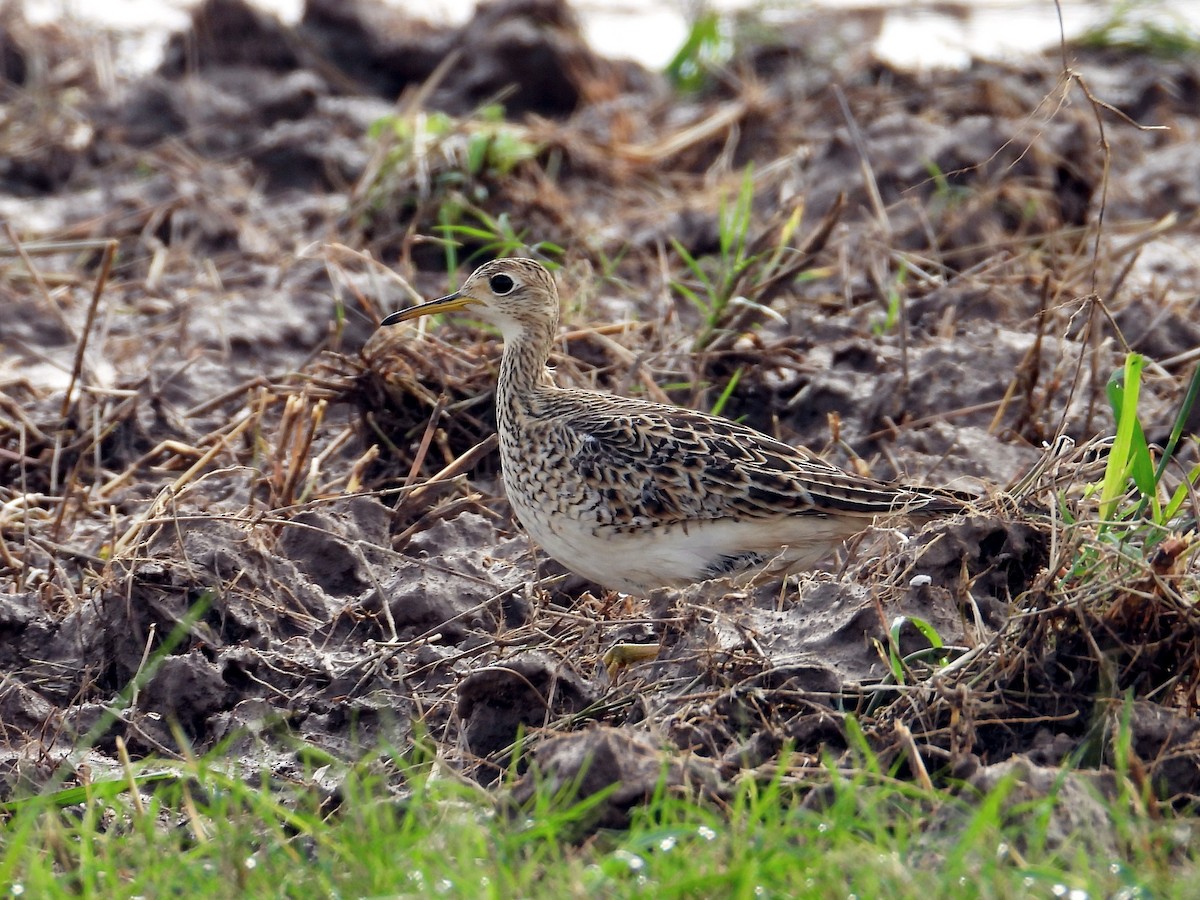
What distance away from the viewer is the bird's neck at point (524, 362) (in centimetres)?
607

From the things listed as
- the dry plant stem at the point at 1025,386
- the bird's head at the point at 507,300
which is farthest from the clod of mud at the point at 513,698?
the dry plant stem at the point at 1025,386

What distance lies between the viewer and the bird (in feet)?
17.6

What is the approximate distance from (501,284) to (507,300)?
7cm

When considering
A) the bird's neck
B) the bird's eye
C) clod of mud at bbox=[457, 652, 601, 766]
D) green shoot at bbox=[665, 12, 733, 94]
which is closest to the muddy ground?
clod of mud at bbox=[457, 652, 601, 766]

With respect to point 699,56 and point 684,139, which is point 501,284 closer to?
point 684,139

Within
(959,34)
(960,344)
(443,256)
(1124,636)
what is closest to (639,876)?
(1124,636)

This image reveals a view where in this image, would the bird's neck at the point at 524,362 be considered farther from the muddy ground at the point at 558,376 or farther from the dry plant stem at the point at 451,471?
the muddy ground at the point at 558,376

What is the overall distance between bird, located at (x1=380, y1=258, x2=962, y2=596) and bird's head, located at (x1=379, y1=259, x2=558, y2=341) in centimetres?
68

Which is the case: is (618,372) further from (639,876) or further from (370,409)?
(639,876)

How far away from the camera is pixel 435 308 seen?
20.7 feet

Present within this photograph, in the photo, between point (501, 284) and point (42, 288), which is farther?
point (42, 288)

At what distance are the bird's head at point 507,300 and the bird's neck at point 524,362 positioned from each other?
0.06 feet

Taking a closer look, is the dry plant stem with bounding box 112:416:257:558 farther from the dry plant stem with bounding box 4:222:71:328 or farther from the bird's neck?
the dry plant stem with bounding box 4:222:71:328

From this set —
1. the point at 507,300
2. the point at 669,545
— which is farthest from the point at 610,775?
the point at 507,300
